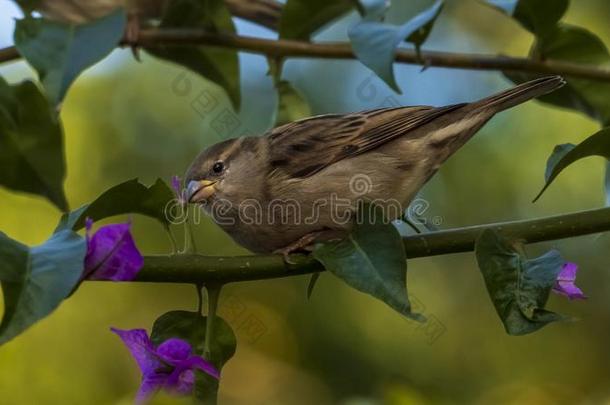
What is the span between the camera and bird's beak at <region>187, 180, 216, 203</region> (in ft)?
12.3

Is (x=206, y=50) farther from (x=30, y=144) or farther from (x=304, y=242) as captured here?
(x=30, y=144)

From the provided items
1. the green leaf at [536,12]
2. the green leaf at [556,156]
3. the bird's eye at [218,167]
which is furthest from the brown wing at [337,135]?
the green leaf at [556,156]

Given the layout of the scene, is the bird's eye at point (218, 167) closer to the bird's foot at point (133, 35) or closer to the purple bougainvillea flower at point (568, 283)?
the bird's foot at point (133, 35)

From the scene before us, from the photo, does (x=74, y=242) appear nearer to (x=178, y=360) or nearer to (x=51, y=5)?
(x=178, y=360)

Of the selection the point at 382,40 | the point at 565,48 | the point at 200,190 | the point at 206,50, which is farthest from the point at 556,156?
the point at 200,190

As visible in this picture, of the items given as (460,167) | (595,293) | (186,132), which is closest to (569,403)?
(595,293)

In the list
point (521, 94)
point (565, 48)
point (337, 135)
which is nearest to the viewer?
point (565, 48)

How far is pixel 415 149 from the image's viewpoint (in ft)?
12.0

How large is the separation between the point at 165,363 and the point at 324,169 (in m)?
1.72

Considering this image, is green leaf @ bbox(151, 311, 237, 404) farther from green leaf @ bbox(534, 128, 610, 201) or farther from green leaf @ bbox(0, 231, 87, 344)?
green leaf @ bbox(534, 128, 610, 201)

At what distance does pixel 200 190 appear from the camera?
3.81m

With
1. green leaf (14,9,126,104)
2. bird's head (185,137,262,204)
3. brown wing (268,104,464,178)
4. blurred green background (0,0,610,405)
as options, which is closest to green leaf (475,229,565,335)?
green leaf (14,9,126,104)

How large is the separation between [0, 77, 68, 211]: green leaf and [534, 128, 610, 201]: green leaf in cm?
105

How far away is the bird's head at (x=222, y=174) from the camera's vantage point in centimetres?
379
